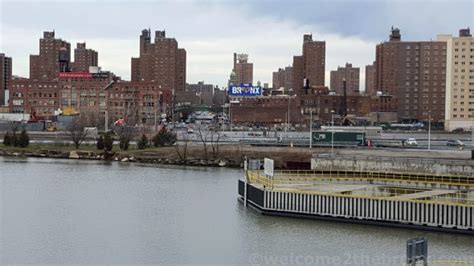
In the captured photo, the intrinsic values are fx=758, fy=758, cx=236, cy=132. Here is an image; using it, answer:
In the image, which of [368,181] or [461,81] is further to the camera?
[461,81]

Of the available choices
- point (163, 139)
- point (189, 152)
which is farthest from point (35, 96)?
point (189, 152)

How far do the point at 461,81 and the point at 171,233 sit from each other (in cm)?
7717

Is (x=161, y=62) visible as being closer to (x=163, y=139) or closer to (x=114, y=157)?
(x=163, y=139)

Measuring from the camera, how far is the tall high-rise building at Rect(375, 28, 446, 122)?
105938 millimetres

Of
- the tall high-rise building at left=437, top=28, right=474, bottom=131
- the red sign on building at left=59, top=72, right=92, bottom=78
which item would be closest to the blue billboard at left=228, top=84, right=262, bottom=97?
the red sign on building at left=59, top=72, right=92, bottom=78

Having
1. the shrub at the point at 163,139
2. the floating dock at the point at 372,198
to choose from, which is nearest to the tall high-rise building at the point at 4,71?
the shrub at the point at 163,139

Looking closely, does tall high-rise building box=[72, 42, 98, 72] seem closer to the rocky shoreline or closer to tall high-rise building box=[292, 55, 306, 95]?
tall high-rise building box=[292, 55, 306, 95]

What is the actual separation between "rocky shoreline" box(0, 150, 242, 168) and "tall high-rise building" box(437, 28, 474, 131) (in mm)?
54873

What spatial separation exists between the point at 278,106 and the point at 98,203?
3021 inches

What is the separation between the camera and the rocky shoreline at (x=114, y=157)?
1716 inches

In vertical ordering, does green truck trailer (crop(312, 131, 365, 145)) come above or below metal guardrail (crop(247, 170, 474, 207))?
above

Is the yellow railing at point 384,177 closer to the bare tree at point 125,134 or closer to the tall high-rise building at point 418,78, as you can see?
the bare tree at point 125,134

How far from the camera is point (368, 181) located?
25.6m

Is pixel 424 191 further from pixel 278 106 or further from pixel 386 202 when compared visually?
pixel 278 106
